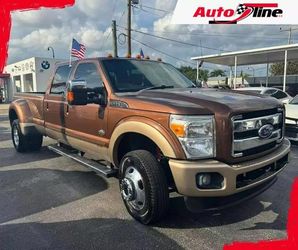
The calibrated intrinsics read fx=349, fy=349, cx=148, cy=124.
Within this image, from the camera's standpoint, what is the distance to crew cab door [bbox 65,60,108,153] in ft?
14.8

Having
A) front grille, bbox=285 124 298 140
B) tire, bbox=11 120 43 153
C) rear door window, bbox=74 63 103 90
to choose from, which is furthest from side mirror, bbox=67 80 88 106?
front grille, bbox=285 124 298 140

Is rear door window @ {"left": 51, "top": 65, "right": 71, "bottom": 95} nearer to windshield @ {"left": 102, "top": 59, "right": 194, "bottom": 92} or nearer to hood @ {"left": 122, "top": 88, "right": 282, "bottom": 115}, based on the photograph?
windshield @ {"left": 102, "top": 59, "right": 194, "bottom": 92}

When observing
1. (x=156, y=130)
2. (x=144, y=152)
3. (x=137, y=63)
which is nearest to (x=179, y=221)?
(x=144, y=152)

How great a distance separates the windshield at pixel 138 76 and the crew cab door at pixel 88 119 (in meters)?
0.20

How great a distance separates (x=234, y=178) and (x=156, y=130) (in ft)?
2.92

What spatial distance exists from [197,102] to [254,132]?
667 mm


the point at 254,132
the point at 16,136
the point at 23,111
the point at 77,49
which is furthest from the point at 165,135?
the point at 77,49

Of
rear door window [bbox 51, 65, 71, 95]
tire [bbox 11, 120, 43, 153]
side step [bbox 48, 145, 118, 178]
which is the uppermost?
rear door window [bbox 51, 65, 71, 95]

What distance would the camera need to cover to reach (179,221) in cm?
387

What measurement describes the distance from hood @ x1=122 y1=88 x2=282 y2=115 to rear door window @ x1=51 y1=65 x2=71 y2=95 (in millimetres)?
2002

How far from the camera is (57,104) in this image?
18.9ft

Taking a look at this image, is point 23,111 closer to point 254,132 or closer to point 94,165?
point 94,165

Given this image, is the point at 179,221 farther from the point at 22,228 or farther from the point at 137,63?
the point at 137,63

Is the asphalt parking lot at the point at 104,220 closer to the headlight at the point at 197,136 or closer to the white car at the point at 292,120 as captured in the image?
the headlight at the point at 197,136
